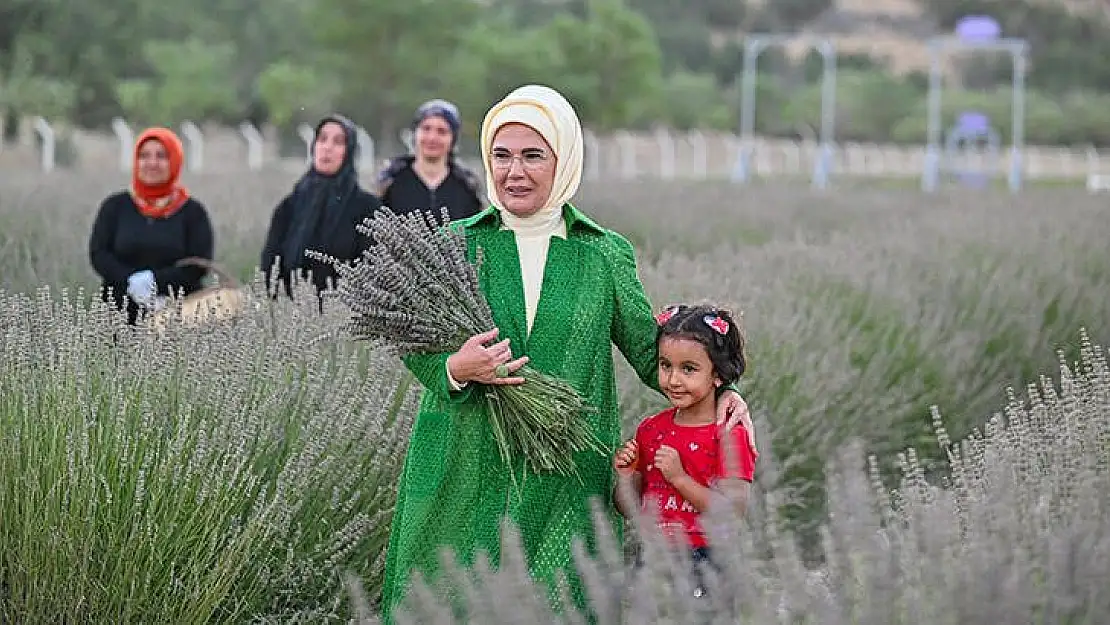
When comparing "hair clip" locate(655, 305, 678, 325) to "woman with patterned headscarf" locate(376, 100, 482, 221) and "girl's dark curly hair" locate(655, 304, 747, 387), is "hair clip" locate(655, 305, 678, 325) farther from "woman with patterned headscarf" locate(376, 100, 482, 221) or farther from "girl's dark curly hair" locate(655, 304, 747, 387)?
"woman with patterned headscarf" locate(376, 100, 482, 221)

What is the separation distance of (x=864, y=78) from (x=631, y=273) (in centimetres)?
9078

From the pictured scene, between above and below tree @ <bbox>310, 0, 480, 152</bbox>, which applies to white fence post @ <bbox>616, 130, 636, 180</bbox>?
below

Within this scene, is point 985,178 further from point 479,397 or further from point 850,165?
point 479,397

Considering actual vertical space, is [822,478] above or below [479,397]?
below

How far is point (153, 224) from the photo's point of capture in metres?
7.86

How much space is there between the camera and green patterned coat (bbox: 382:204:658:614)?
3984mm

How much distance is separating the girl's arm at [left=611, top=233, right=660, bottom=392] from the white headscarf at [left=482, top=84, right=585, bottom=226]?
18 cm

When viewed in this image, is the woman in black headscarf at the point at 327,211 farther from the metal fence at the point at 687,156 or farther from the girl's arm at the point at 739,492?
the metal fence at the point at 687,156

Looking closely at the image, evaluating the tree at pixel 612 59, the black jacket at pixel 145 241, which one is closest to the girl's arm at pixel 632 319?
the black jacket at pixel 145 241

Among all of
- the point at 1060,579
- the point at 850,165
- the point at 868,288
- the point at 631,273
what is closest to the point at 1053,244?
the point at 868,288

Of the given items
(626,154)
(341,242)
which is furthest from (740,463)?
(626,154)

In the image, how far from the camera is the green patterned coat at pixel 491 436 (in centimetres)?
398

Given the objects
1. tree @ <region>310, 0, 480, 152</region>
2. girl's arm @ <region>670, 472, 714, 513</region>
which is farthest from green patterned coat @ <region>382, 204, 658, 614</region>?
tree @ <region>310, 0, 480, 152</region>

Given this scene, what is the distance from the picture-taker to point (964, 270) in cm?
948
